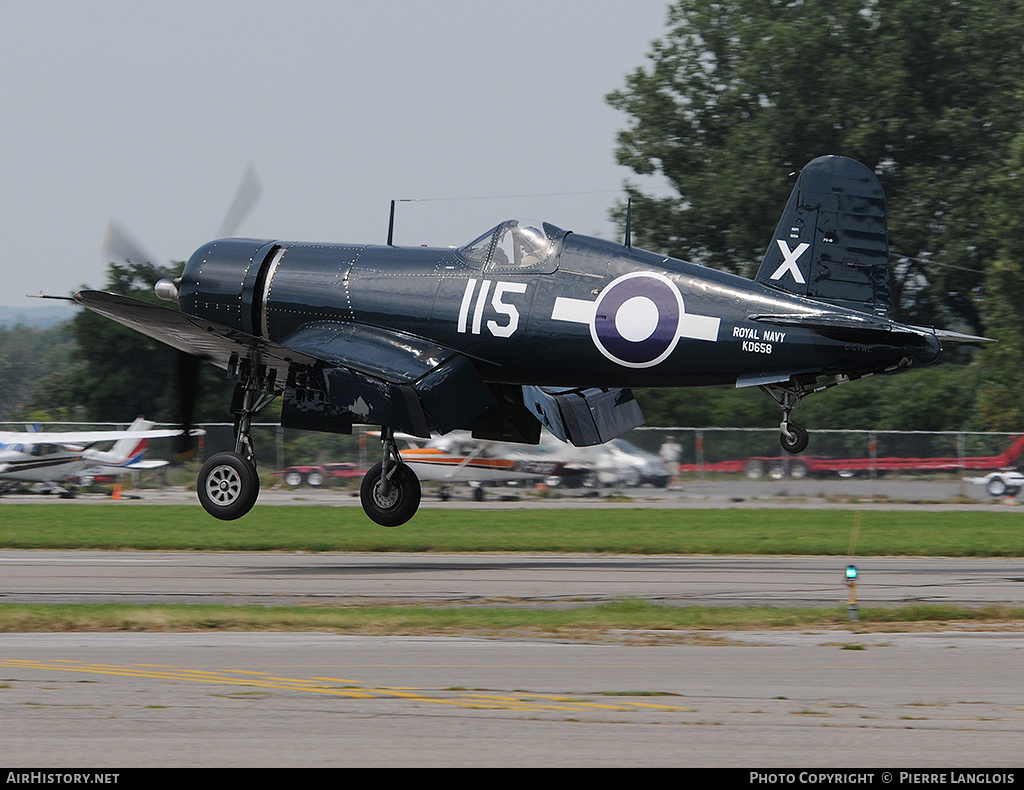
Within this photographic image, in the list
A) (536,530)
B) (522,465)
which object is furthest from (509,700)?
(522,465)

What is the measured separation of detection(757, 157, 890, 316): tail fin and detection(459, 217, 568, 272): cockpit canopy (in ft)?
9.77

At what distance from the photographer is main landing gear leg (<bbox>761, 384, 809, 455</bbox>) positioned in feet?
56.3

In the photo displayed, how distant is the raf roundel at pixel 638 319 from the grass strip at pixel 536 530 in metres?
4.85

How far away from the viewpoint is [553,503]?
33.8 m

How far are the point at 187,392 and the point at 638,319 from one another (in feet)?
23.2

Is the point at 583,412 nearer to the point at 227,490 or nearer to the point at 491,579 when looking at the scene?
the point at 491,579

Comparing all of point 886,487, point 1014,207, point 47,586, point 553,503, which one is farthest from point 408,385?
point 1014,207

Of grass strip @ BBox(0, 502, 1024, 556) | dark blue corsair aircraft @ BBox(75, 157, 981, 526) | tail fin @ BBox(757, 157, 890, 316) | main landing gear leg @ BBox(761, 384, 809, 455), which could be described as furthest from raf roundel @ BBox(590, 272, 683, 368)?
grass strip @ BBox(0, 502, 1024, 556)

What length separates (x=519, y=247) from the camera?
18.2 meters

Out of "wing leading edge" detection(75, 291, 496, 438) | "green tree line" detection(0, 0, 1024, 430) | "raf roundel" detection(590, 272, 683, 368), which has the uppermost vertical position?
"green tree line" detection(0, 0, 1024, 430)

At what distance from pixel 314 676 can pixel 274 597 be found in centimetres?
522

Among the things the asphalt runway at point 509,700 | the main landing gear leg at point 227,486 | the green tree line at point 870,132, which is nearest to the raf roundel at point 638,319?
the main landing gear leg at point 227,486

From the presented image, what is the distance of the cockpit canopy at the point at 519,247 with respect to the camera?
59.1 ft

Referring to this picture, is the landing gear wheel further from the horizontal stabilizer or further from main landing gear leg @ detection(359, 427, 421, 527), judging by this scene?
main landing gear leg @ detection(359, 427, 421, 527)
